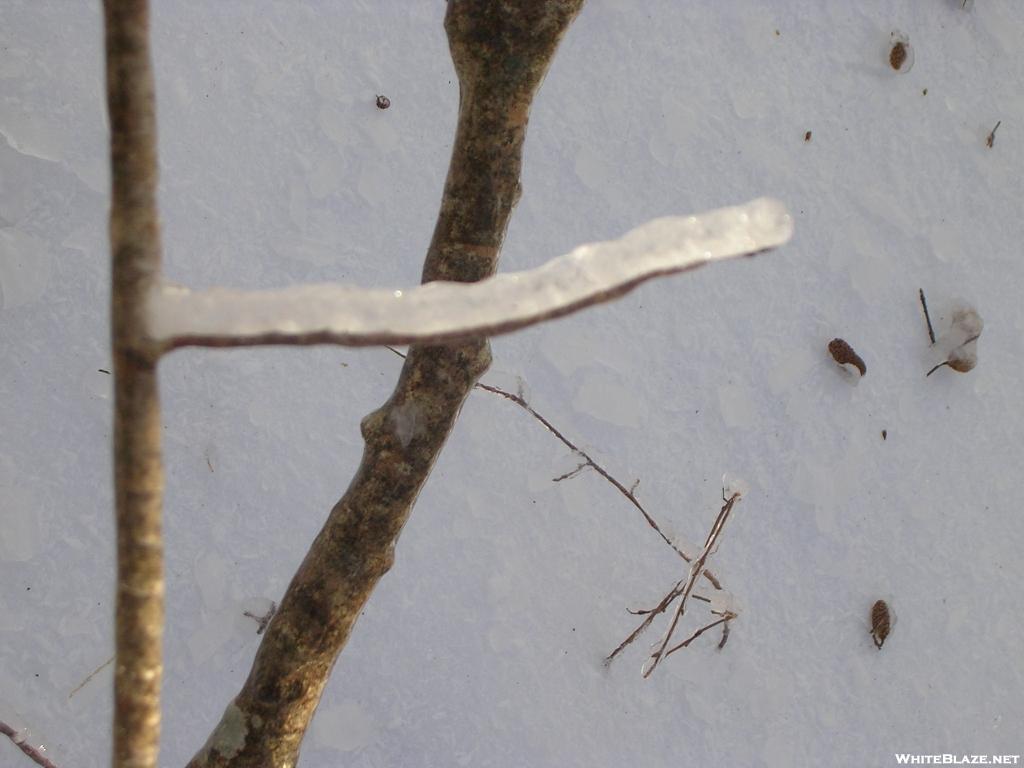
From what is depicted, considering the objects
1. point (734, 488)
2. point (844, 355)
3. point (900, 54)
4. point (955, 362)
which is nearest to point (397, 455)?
point (734, 488)

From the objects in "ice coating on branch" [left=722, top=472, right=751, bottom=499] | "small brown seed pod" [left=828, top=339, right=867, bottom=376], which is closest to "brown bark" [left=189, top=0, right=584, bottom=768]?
"ice coating on branch" [left=722, top=472, right=751, bottom=499]

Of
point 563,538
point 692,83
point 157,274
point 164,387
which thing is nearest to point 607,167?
point 692,83

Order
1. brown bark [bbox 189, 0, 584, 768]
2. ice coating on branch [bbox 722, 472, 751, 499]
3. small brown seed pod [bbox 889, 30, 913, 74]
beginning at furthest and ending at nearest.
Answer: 1. small brown seed pod [bbox 889, 30, 913, 74]
2. ice coating on branch [bbox 722, 472, 751, 499]
3. brown bark [bbox 189, 0, 584, 768]

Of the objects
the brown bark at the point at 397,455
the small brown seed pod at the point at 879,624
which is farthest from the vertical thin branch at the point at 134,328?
the small brown seed pod at the point at 879,624

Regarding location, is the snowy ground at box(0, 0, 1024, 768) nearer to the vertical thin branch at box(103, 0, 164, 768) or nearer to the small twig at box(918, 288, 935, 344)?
the small twig at box(918, 288, 935, 344)

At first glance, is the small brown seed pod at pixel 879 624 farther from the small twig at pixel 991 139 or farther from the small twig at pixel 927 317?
the small twig at pixel 991 139
